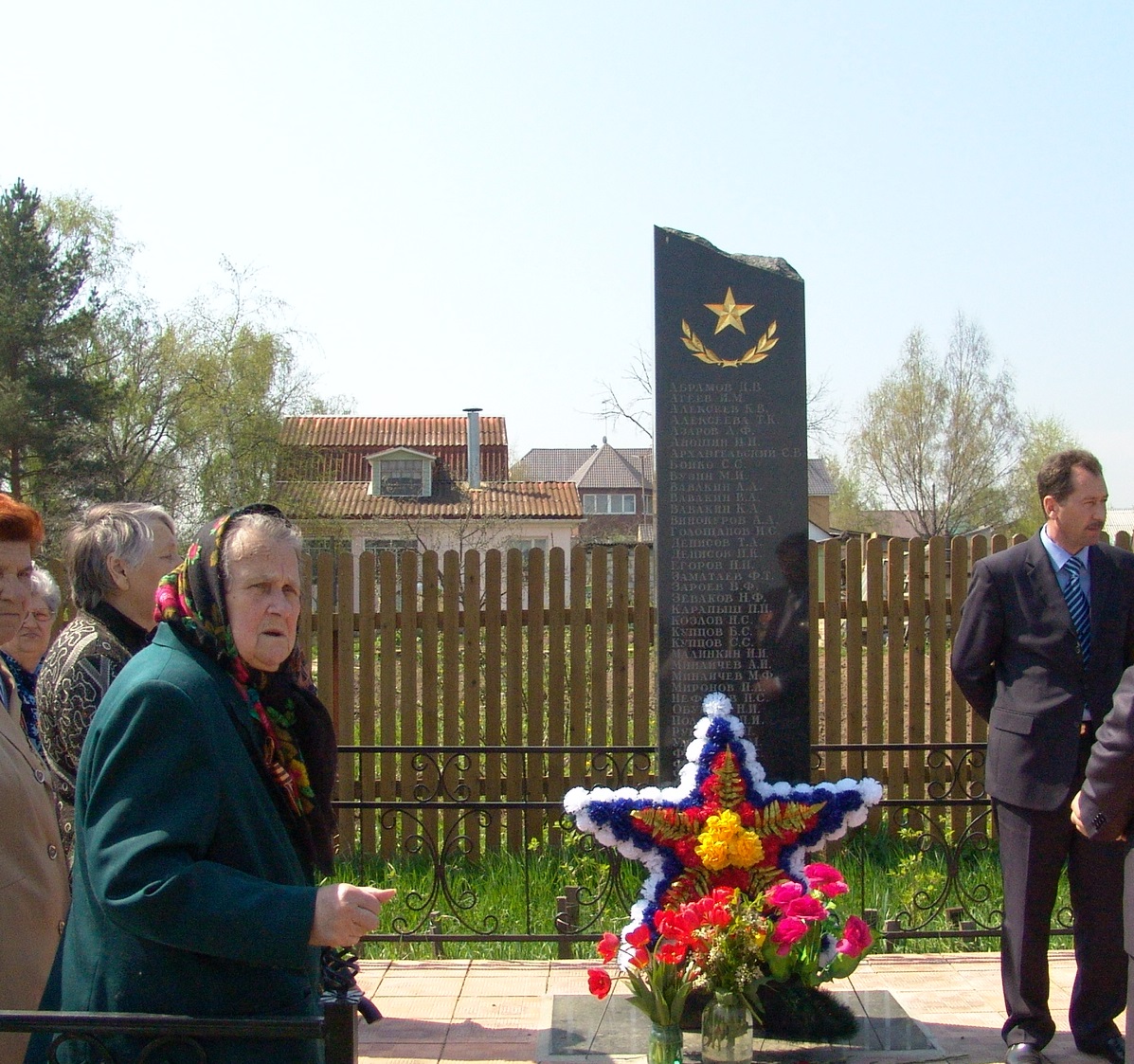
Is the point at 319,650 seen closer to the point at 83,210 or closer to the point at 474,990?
the point at 474,990

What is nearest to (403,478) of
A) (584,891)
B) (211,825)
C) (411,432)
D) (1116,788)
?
(411,432)

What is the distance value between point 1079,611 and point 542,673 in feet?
10.9

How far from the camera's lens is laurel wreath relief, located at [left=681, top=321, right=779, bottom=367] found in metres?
4.60

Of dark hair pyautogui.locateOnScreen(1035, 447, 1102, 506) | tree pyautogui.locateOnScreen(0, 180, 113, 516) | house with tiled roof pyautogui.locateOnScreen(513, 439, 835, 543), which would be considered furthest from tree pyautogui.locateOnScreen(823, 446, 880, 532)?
dark hair pyautogui.locateOnScreen(1035, 447, 1102, 506)

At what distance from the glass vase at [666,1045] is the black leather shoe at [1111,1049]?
1409 mm

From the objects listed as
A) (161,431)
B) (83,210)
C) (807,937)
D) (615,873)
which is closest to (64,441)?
(161,431)

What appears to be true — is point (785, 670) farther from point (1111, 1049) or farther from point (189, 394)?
point (189, 394)

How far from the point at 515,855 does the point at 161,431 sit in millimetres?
23375

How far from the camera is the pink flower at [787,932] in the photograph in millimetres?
3244

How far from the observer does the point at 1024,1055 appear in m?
3.63

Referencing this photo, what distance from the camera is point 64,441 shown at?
23.1 m

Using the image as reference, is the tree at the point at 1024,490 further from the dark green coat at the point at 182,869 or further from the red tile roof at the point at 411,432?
the dark green coat at the point at 182,869

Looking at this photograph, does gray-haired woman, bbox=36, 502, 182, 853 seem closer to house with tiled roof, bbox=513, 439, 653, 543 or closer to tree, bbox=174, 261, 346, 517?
tree, bbox=174, 261, 346, 517

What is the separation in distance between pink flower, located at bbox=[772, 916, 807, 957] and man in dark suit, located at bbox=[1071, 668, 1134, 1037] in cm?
85
